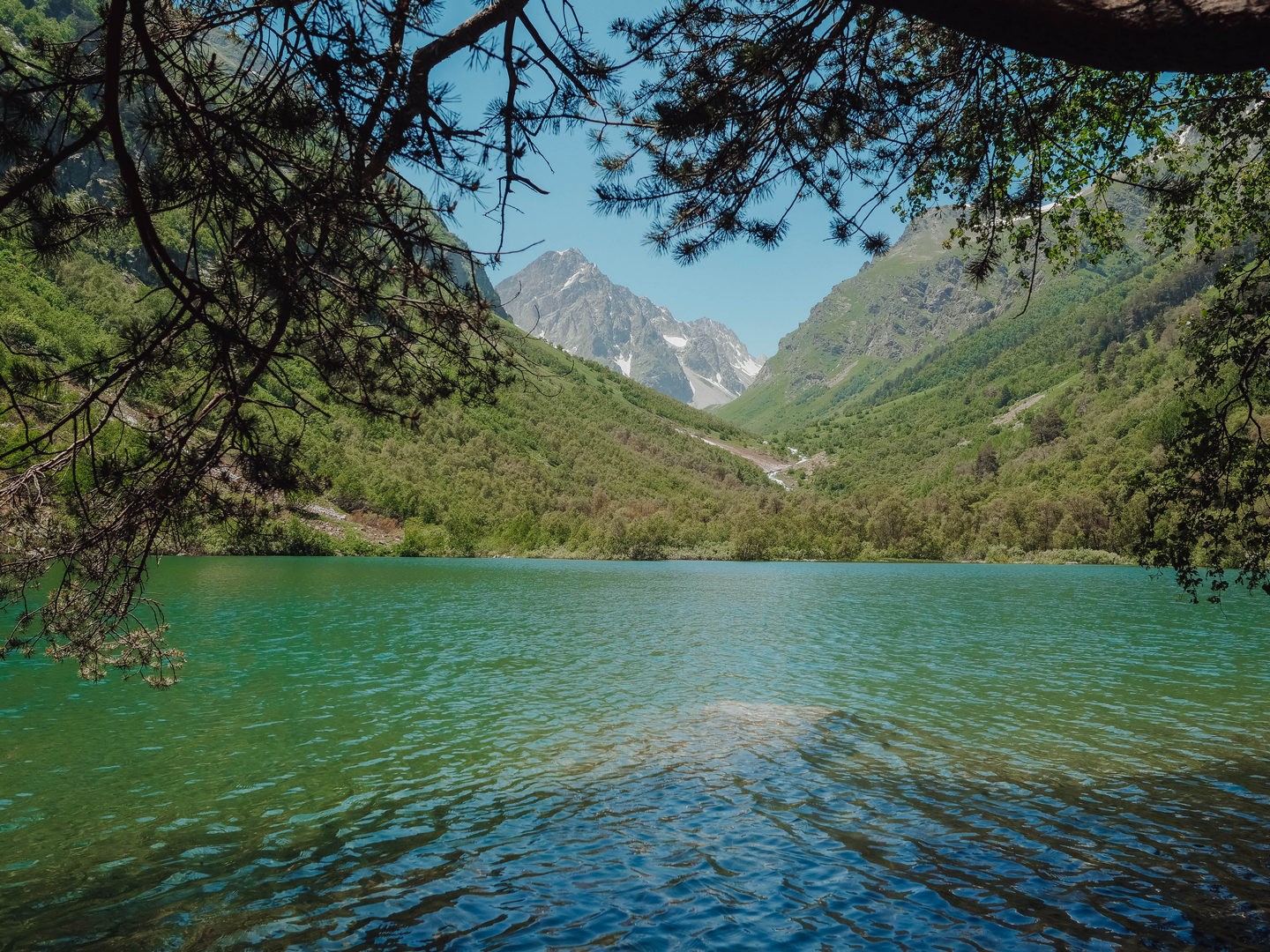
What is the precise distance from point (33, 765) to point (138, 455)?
10.9 m

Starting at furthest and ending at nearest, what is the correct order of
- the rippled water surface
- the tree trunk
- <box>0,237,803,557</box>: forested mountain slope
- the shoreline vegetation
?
<box>0,237,803,557</box>: forested mountain slope → the shoreline vegetation → the rippled water surface → the tree trunk

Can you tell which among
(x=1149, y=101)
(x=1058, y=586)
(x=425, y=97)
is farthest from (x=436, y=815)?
(x=1058, y=586)

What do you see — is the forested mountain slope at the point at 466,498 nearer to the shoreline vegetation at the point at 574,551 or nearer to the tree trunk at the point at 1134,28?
the shoreline vegetation at the point at 574,551

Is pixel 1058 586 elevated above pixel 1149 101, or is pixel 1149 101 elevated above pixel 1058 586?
pixel 1149 101

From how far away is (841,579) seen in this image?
7038 cm

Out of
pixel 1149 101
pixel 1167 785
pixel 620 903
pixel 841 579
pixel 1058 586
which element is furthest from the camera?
pixel 841 579

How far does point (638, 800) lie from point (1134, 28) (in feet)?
33.5

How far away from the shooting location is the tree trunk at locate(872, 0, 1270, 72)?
2.73 meters

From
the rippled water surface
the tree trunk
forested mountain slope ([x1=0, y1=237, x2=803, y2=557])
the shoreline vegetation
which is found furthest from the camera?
forested mountain slope ([x1=0, y1=237, x2=803, y2=557])

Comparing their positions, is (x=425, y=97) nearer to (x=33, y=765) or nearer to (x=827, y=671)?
(x=33, y=765)

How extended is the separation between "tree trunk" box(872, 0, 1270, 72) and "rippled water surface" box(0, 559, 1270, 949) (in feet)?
22.4

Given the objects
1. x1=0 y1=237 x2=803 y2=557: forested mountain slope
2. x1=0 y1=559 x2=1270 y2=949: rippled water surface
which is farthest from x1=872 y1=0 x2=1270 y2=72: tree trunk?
x1=0 y1=237 x2=803 y2=557: forested mountain slope

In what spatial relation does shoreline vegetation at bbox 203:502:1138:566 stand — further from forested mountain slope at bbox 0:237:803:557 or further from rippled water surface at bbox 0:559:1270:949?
rippled water surface at bbox 0:559:1270:949

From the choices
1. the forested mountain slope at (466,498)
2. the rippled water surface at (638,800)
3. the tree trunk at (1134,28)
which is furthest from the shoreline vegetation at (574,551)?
the tree trunk at (1134,28)
